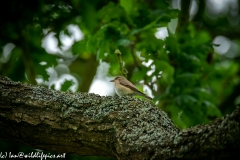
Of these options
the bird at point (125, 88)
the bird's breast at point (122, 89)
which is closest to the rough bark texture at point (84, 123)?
the bird at point (125, 88)

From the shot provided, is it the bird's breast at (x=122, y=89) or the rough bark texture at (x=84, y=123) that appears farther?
the bird's breast at (x=122, y=89)

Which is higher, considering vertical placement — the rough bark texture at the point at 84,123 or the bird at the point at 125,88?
the bird at the point at 125,88

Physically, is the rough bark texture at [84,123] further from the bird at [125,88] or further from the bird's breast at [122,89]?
the bird's breast at [122,89]

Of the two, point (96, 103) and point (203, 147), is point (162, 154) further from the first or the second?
point (96, 103)

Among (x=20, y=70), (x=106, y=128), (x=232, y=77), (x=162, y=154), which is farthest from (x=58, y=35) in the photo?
(x=232, y=77)

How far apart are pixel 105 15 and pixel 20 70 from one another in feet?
6.21

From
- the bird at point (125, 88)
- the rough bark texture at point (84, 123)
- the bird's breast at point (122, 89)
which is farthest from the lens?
the bird's breast at point (122, 89)

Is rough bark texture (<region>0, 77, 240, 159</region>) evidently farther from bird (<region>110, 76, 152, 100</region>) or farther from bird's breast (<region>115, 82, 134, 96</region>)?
bird's breast (<region>115, 82, 134, 96</region>)

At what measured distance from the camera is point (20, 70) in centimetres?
654

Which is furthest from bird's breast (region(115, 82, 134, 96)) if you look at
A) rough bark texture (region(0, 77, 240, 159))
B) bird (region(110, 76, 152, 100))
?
rough bark texture (region(0, 77, 240, 159))

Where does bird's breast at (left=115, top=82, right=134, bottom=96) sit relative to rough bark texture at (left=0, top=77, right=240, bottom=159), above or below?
above

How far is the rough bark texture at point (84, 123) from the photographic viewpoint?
3.36 metres

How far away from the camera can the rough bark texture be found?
11.0 ft

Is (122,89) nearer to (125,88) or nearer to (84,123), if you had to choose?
(125,88)
